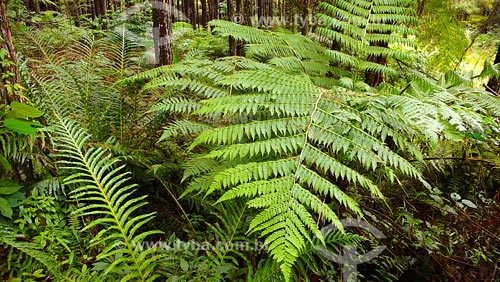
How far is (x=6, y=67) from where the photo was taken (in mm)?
1948

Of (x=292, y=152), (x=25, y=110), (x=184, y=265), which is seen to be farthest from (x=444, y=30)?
(x=25, y=110)

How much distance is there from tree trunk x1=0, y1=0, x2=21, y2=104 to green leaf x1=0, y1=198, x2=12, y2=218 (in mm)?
657

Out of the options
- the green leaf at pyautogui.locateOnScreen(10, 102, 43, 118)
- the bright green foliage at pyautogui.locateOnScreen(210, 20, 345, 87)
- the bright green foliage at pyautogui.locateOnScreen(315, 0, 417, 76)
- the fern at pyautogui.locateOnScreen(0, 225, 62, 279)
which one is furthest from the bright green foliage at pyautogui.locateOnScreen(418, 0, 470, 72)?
the fern at pyautogui.locateOnScreen(0, 225, 62, 279)

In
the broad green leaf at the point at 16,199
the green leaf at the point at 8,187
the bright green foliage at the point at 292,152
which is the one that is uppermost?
the bright green foliage at the point at 292,152

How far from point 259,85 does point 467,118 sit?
1.04m

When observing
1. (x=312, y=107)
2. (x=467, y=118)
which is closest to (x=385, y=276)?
(x=467, y=118)

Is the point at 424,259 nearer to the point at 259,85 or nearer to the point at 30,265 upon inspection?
the point at 259,85

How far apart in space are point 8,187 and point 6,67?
786 millimetres

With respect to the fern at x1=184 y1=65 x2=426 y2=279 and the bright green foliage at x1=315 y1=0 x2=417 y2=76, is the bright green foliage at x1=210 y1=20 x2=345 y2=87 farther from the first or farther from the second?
the fern at x1=184 y1=65 x2=426 y2=279

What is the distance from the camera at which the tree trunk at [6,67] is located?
6.27ft

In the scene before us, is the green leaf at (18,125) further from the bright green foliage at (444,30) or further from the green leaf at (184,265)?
the bright green foliage at (444,30)

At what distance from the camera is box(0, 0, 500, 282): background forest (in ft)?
4.52

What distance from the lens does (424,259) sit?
1.99 metres

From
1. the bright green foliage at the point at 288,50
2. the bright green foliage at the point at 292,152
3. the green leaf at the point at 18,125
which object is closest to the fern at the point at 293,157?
the bright green foliage at the point at 292,152
